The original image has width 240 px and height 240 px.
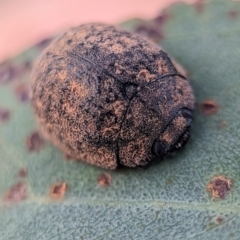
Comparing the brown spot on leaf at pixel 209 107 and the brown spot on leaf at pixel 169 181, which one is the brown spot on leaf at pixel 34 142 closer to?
the brown spot on leaf at pixel 169 181

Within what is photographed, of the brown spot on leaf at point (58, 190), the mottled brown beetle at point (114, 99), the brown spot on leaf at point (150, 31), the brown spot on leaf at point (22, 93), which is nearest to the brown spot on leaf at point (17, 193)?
the brown spot on leaf at point (58, 190)

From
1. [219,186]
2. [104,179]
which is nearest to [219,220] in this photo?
[219,186]

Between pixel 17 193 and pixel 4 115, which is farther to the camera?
pixel 4 115

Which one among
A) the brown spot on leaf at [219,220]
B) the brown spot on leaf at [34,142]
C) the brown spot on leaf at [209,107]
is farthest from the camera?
the brown spot on leaf at [34,142]

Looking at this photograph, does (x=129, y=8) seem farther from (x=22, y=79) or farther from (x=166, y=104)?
(x=166, y=104)

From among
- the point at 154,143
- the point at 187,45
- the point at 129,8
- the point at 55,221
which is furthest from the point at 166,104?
the point at 129,8

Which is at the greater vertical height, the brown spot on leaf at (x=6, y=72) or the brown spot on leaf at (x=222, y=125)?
the brown spot on leaf at (x=6, y=72)

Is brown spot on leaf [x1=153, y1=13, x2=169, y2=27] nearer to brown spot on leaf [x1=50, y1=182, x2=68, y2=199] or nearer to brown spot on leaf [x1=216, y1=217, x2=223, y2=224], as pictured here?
brown spot on leaf [x1=50, y1=182, x2=68, y2=199]

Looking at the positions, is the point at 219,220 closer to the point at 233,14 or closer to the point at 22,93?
the point at 233,14
